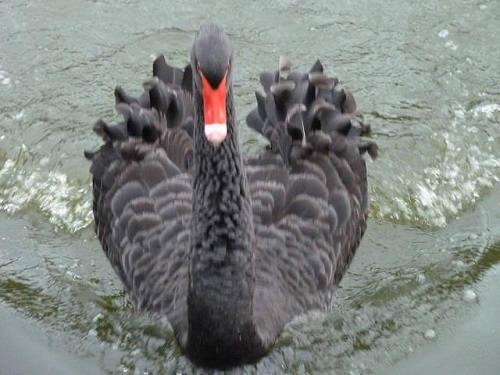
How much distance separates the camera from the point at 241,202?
378cm

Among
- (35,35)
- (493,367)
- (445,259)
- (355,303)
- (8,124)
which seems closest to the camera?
(493,367)

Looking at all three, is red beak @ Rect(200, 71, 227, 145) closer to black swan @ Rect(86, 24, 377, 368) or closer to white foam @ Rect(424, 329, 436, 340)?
black swan @ Rect(86, 24, 377, 368)

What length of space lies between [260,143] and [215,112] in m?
2.77

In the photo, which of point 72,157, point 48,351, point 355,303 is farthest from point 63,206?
point 355,303

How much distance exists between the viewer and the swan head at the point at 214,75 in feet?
10.8

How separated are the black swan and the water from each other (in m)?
0.24

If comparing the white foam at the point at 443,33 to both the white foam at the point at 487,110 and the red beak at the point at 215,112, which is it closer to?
the white foam at the point at 487,110

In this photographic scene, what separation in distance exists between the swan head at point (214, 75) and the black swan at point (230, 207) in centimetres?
5

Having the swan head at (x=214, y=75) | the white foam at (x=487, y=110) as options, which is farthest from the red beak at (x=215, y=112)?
the white foam at (x=487, y=110)

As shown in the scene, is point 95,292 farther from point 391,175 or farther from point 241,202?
point 391,175

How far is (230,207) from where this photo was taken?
3.77 m

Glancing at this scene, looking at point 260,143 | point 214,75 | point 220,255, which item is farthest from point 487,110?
point 214,75

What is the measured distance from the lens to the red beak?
3.28 meters

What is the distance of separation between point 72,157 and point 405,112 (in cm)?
215
